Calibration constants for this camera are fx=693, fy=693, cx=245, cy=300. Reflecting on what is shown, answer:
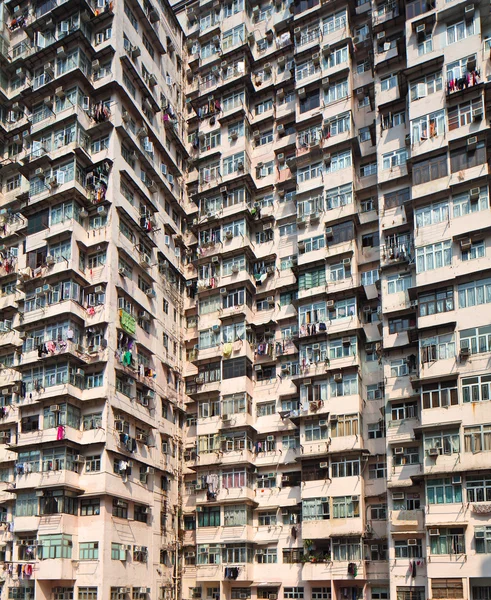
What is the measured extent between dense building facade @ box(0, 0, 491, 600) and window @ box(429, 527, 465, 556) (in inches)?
3.5

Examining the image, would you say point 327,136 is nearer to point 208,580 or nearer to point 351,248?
point 351,248

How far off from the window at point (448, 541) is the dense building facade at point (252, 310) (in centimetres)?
9

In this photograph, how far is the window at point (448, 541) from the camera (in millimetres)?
26422

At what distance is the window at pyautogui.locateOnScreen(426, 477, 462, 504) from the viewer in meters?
27.1

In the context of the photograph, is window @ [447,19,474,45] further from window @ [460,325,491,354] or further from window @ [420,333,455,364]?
window @ [420,333,455,364]

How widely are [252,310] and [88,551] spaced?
1482 centimetres

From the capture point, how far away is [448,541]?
2669 cm

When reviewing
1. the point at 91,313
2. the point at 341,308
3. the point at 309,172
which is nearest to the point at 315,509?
the point at 341,308

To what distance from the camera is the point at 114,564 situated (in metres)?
31.6

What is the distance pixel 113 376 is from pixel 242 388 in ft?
22.1

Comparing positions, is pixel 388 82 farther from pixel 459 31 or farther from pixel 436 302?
pixel 436 302

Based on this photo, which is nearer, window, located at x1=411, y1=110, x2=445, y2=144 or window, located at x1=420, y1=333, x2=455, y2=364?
window, located at x1=420, y1=333, x2=455, y2=364

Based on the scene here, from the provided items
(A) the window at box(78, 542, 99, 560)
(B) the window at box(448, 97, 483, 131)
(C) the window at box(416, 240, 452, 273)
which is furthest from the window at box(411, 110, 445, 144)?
(A) the window at box(78, 542, 99, 560)

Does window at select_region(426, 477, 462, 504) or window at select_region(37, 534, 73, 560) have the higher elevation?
window at select_region(426, 477, 462, 504)
